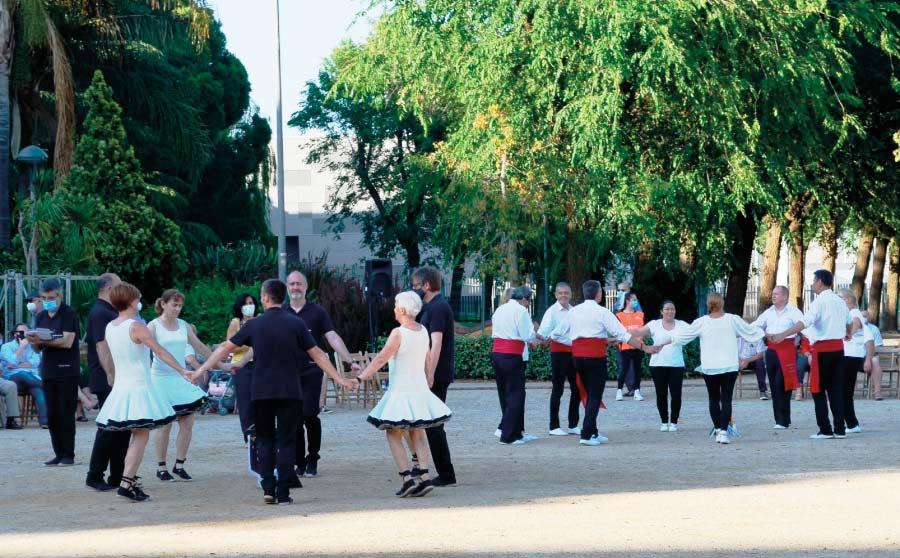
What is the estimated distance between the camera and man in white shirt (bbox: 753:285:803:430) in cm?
1844

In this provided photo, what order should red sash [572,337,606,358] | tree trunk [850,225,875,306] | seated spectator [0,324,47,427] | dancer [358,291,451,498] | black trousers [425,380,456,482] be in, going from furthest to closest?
tree trunk [850,225,875,306] → seated spectator [0,324,47,427] → red sash [572,337,606,358] → black trousers [425,380,456,482] → dancer [358,291,451,498]

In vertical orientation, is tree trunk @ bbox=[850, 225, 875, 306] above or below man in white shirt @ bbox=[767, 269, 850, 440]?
above

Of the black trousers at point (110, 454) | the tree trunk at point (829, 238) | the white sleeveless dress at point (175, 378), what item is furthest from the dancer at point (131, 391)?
the tree trunk at point (829, 238)

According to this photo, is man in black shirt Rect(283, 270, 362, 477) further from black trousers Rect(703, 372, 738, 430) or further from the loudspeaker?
the loudspeaker

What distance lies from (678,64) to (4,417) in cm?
1386

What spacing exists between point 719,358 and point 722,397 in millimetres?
466

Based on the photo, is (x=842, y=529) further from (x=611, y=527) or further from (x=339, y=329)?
(x=339, y=329)

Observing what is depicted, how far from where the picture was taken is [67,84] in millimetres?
31328

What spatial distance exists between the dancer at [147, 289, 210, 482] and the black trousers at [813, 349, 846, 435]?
24.8 feet

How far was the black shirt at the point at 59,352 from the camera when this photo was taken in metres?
14.3

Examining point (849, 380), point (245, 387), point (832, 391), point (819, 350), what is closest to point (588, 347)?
point (819, 350)

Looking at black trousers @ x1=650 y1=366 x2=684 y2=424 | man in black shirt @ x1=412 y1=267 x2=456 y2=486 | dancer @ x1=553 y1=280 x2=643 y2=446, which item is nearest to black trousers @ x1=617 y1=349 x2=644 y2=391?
black trousers @ x1=650 y1=366 x2=684 y2=424

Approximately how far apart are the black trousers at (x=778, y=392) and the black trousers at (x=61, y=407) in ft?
28.7

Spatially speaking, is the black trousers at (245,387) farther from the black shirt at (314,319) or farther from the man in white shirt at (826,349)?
the man in white shirt at (826,349)
